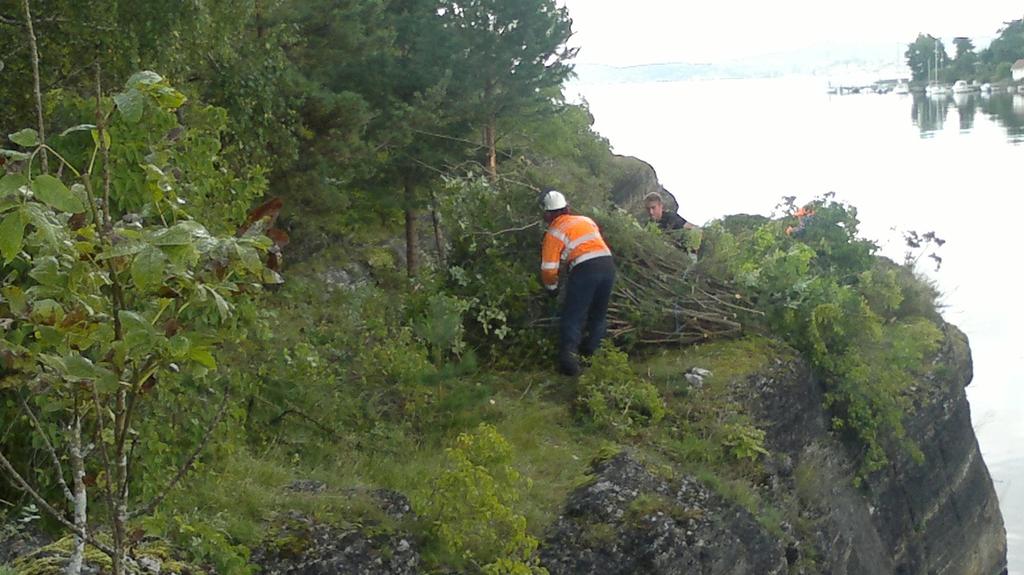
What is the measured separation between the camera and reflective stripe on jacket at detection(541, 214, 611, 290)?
10.5 m

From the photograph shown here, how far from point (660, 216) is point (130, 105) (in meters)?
11.1

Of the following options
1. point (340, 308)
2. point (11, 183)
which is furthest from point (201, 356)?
point (340, 308)

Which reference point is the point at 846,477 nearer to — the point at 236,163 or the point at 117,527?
the point at 236,163

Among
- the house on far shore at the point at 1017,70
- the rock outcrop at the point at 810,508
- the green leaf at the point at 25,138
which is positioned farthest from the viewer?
the house on far shore at the point at 1017,70

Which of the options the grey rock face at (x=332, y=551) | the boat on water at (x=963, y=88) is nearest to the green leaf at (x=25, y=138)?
the grey rock face at (x=332, y=551)

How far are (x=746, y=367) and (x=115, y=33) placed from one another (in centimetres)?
676

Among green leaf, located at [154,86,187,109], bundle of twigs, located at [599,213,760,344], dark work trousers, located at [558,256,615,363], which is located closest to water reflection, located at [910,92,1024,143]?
bundle of twigs, located at [599,213,760,344]

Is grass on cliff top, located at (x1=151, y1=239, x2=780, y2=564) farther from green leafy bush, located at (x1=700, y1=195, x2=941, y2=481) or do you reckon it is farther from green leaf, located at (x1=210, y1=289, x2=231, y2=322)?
green leaf, located at (x1=210, y1=289, x2=231, y2=322)

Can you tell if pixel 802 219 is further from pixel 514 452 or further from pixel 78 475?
pixel 78 475

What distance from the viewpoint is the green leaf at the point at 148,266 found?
98.5 inches

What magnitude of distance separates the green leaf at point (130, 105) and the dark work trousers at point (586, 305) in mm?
7808

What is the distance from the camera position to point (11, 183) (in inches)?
95.6

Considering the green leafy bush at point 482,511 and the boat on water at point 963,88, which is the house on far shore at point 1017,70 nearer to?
the boat on water at point 963,88

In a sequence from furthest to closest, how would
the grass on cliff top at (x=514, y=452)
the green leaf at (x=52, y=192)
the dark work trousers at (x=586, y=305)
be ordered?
the dark work trousers at (x=586, y=305) < the grass on cliff top at (x=514, y=452) < the green leaf at (x=52, y=192)
